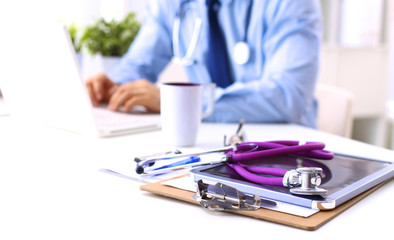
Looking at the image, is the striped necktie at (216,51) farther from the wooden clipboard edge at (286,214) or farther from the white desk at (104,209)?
the wooden clipboard edge at (286,214)

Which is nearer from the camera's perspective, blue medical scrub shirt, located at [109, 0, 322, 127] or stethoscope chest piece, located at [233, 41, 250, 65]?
blue medical scrub shirt, located at [109, 0, 322, 127]

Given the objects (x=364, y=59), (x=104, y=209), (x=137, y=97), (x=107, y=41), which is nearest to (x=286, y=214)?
(x=104, y=209)

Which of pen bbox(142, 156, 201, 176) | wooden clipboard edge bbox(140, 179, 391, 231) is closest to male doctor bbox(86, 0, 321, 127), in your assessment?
pen bbox(142, 156, 201, 176)

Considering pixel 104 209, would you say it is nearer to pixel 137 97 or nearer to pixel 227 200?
pixel 227 200

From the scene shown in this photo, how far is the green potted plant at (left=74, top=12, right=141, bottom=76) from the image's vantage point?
1.71 m

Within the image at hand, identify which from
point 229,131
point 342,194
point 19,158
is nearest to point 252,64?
point 229,131

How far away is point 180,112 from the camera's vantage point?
775 millimetres

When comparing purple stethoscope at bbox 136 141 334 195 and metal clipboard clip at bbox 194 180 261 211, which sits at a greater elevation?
purple stethoscope at bbox 136 141 334 195

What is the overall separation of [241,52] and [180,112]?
2.06 feet

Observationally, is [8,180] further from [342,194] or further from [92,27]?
[92,27]

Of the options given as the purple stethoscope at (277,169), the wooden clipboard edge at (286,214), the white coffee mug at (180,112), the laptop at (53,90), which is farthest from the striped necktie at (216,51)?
the wooden clipboard edge at (286,214)

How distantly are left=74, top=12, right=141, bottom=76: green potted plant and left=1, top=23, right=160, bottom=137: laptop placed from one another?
30.4 inches

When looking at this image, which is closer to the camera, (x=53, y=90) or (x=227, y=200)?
(x=227, y=200)

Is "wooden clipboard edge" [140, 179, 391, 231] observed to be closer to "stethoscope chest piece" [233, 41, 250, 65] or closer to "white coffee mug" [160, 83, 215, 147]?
"white coffee mug" [160, 83, 215, 147]
